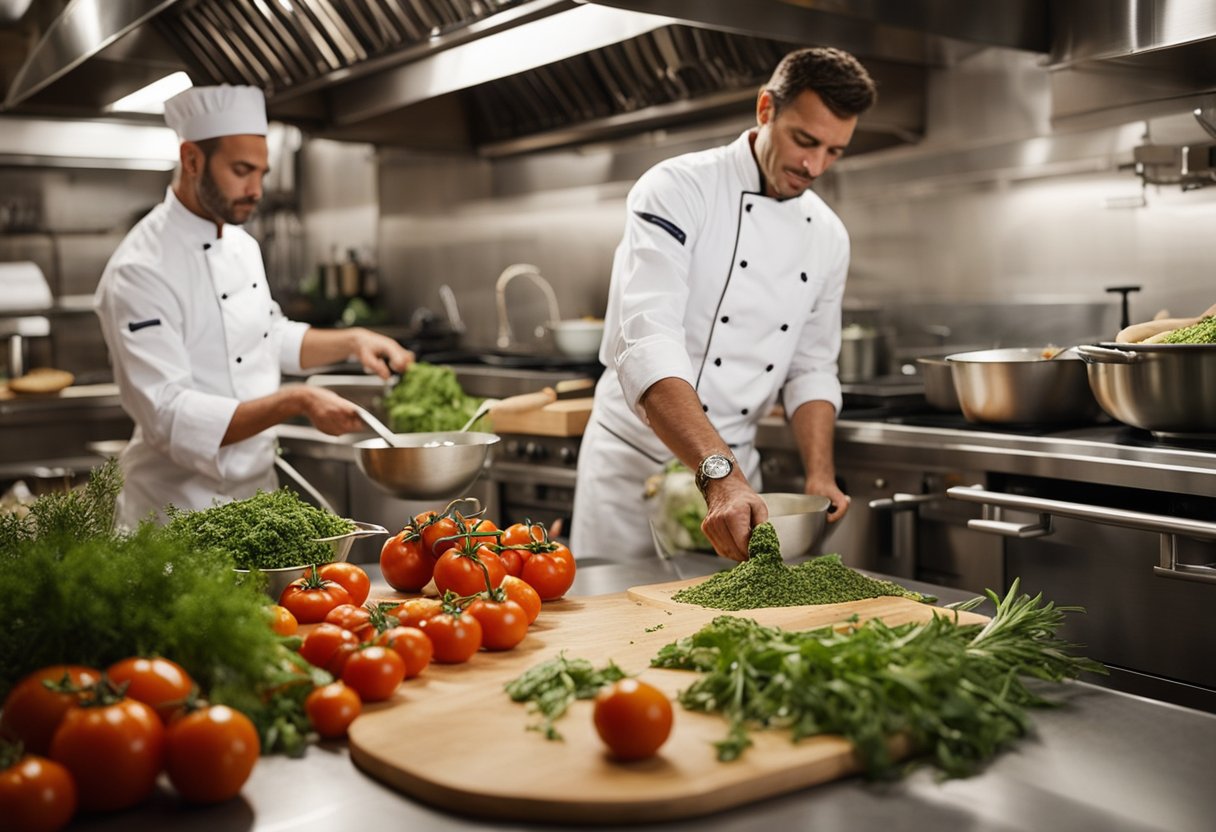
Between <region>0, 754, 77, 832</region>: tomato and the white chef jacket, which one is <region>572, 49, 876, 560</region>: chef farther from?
<region>0, 754, 77, 832</region>: tomato

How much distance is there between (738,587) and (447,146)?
3942 mm

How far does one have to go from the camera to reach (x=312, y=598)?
1.63m

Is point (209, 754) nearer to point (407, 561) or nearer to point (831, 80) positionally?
point (407, 561)

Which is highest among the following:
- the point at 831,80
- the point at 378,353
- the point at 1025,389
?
the point at 831,80

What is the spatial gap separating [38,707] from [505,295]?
14.8 ft

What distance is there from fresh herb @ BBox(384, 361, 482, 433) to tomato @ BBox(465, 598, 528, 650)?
6.22 feet

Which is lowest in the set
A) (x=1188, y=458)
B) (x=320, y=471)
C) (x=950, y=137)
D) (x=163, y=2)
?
(x=320, y=471)

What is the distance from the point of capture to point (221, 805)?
114cm

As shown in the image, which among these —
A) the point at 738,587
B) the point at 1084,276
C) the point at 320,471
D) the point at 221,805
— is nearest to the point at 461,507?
the point at 738,587

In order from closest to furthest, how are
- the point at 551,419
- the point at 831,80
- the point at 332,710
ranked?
the point at 332,710 < the point at 831,80 < the point at 551,419

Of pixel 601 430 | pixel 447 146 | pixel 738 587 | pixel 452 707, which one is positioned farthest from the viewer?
pixel 447 146

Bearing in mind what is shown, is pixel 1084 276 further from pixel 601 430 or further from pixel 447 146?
pixel 447 146

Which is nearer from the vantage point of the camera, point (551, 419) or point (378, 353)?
point (378, 353)

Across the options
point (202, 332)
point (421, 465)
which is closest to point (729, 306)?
point (421, 465)
